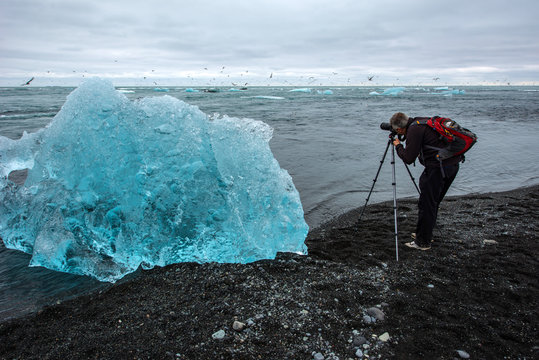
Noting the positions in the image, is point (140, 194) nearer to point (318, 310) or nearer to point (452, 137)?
point (318, 310)

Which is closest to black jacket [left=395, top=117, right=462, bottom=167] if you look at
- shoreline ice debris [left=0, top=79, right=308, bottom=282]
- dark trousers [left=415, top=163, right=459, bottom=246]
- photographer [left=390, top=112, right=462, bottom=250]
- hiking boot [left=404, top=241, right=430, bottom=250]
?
photographer [left=390, top=112, right=462, bottom=250]

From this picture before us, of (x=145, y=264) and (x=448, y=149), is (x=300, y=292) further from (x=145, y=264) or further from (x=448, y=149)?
(x=448, y=149)

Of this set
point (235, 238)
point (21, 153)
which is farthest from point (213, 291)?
point (21, 153)

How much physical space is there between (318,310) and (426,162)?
2785 millimetres

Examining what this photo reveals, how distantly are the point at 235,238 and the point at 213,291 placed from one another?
888 mm

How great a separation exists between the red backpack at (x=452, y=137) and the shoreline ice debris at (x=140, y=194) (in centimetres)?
230

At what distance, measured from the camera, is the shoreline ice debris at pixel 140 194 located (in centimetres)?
428

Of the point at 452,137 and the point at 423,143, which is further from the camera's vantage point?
the point at 423,143

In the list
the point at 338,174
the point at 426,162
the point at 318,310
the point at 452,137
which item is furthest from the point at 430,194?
the point at 338,174

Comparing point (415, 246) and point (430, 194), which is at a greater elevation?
point (430, 194)

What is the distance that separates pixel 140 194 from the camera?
4324 mm

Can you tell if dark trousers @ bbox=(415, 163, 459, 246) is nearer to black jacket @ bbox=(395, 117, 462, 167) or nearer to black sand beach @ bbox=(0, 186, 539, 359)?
black jacket @ bbox=(395, 117, 462, 167)

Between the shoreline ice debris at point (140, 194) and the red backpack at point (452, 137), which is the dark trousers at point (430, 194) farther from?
the shoreline ice debris at point (140, 194)

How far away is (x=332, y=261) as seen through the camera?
4.39 m
